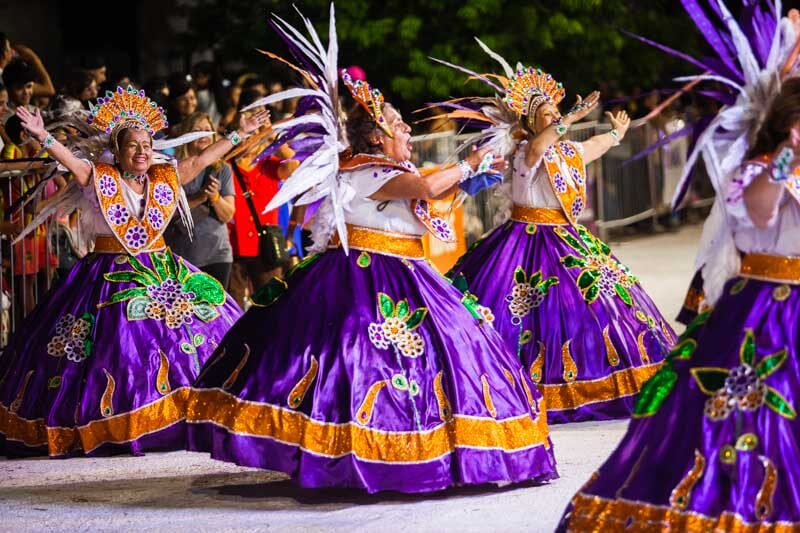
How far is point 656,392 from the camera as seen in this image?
16.3ft

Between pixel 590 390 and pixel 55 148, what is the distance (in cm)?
299

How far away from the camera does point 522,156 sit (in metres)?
8.44

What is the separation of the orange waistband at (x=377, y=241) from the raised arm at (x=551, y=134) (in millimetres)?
1732

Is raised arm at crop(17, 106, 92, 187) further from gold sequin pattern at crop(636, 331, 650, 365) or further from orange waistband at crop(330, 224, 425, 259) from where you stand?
gold sequin pattern at crop(636, 331, 650, 365)

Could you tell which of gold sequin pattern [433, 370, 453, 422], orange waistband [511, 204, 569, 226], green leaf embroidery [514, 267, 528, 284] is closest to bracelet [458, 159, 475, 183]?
gold sequin pattern [433, 370, 453, 422]

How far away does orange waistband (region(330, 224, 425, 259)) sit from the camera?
21.8ft

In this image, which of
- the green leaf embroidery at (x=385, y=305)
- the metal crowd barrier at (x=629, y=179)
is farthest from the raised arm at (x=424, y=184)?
the metal crowd barrier at (x=629, y=179)

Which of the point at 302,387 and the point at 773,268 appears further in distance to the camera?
the point at 302,387

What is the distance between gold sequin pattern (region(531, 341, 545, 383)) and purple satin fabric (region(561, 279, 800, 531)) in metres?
3.14

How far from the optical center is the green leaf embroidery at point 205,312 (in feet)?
26.0

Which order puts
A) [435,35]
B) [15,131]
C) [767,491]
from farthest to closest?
[435,35] < [15,131] < [767,491]

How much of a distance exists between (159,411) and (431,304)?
1.84 meters

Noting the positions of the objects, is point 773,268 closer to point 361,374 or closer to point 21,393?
point 361,374

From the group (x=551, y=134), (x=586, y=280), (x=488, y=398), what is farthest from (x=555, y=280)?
(x=488, y=398)
